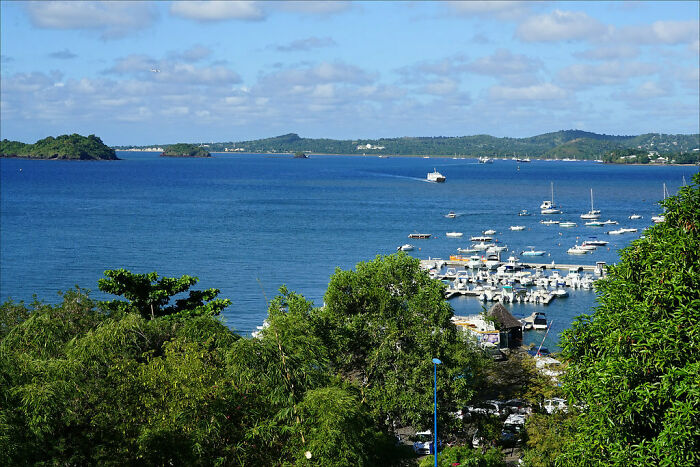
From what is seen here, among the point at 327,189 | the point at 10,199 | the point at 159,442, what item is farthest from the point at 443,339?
the point at 327,189

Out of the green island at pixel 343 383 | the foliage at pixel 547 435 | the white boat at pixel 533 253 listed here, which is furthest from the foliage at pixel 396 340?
the white boat at pixel 533 253

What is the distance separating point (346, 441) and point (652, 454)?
247 inches

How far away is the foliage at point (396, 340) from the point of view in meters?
24.4

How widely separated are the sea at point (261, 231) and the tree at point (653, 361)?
65.1ft

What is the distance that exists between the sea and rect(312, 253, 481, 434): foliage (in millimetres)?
5966

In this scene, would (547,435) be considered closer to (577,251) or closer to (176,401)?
(176,401)

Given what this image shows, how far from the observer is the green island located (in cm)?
1217

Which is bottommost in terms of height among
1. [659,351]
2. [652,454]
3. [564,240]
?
[564,240]

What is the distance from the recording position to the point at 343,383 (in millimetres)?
21016

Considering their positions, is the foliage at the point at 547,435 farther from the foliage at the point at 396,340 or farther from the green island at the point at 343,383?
the foliage at the point at 396,340

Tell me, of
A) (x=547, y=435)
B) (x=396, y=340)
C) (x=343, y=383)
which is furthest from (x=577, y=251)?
(x=343, y=383)

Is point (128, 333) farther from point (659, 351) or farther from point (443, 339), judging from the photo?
point (659, 351)

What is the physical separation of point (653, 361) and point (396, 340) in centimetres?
1379

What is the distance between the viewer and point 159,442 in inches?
595
